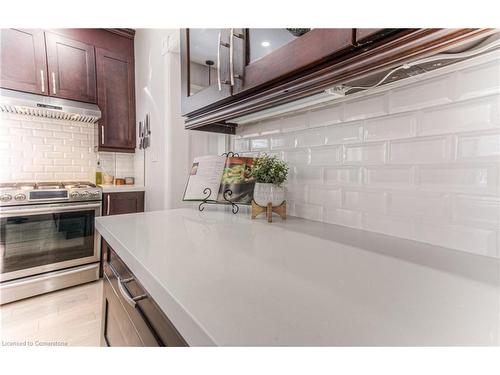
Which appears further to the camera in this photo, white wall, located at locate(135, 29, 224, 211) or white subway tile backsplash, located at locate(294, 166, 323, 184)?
white wall, located at locate(135, 29, 224, 211)

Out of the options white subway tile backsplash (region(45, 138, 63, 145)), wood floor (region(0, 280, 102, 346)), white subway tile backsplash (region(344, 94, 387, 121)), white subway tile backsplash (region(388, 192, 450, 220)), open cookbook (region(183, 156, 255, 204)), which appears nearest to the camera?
white subway tile backsplash (region(388, 192, 450, 220))

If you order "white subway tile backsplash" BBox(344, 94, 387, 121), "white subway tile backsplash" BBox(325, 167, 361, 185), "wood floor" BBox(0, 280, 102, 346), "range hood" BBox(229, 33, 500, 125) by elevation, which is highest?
"range hood" BBox(229, 33, 500, 125)

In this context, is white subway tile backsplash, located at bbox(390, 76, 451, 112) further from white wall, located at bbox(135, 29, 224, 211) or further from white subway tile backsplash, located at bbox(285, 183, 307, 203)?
white wall, located at bbox(135, 29, 224, 211)

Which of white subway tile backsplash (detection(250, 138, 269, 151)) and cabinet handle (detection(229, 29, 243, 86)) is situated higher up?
cabinet handle (detection(229, 29, 243, 86))

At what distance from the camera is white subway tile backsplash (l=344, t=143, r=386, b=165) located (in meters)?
0.79

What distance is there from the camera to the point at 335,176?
0.93 metres

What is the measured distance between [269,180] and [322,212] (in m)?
0.25

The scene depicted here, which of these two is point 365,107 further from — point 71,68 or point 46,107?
point 71,68

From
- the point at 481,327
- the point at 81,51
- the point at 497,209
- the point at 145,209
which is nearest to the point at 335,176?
the point at 497,209

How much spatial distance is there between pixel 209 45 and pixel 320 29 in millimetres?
575

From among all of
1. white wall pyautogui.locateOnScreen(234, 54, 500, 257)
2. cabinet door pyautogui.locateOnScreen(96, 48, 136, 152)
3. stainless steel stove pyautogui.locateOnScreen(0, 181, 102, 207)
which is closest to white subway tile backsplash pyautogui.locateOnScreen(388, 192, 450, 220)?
white wall pyautogui.locateOnScreen(234, 54, 500, 257)

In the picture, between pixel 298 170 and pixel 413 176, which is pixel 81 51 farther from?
pixel 413 176

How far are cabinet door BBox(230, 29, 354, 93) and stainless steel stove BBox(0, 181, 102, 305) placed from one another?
2.03 metres

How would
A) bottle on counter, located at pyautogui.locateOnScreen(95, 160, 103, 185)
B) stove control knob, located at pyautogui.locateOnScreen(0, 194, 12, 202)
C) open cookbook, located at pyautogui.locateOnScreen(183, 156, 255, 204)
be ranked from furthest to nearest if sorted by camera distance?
bottle on counter, located at pyautogui.locateOnScreen(95, 160, 103, 185), stove control knob, located at pyautogui.locateOnScreen(0, 194, 12, 202), open cookbook, located at pyautogui.locateOnScreen(183, 156, 255, 204)
